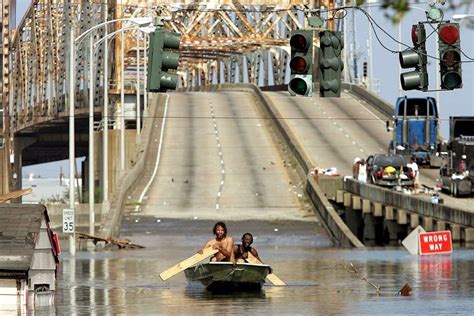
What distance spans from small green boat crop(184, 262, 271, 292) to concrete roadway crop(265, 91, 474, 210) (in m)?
43.3

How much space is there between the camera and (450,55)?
2939cm

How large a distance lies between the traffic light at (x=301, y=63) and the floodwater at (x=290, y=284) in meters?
3.54

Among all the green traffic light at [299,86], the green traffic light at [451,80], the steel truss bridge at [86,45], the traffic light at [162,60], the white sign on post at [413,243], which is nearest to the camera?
the green traffic light at [451,80]

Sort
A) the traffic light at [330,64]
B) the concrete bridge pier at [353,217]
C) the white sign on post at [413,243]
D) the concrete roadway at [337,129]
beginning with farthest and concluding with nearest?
the concrete roadway at [337,129], the concrete bridge pier at [353,217], the white sign on post at [413,243], the traffic light at [330,64]

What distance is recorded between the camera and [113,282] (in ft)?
116

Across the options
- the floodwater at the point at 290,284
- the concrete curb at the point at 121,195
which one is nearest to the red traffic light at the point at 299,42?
the floodwater at the point at 290,284

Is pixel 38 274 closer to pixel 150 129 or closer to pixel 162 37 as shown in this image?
pixel 162 37

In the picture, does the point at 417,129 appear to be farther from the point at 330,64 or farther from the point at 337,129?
the point at 330,64

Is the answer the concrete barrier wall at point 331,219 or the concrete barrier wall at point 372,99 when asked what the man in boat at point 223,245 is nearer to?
the concrete barrier wall at point 331,219

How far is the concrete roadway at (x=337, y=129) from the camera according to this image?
8645cm

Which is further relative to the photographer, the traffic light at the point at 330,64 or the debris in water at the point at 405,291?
the traffic light at the point at 330,64

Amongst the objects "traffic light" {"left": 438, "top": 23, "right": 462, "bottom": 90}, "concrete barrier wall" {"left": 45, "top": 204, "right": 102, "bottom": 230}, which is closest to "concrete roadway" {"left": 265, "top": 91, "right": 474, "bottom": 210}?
"concrete barrier wall" {"left": 45, "top": 204, "right": 102, "bottom": 230}

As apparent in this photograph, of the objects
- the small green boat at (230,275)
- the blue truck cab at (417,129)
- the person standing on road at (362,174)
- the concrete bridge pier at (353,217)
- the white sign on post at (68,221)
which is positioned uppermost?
the blue truck cab at (417,129)

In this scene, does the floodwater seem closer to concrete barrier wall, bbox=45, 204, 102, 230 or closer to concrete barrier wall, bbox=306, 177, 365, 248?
concrete barrier wall, bbox=306, 177, 365, 248
